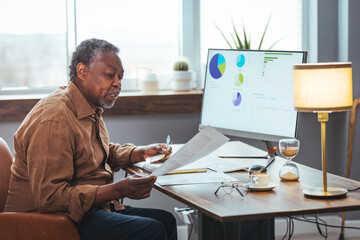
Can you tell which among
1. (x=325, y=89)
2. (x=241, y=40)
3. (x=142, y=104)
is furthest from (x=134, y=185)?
(x=241, y=40)

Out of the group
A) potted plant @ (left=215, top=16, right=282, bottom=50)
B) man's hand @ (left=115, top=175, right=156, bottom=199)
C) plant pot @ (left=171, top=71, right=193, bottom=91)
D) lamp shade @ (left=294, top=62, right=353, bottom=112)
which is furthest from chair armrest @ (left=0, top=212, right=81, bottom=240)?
potted plant @ (left=215, top=16, right=282, bottom=50)

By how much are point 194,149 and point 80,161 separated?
0.44 m

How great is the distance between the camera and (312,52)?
3590mm

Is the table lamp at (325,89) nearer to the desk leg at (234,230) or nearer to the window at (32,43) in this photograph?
the desk leg at (234,230)

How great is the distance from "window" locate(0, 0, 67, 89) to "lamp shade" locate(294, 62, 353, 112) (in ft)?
6.50

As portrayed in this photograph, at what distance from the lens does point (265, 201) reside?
5.84ft

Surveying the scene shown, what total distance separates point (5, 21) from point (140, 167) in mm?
1494

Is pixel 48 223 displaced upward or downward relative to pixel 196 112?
downward

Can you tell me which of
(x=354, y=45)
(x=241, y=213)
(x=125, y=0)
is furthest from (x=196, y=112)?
(x=241, y=213)

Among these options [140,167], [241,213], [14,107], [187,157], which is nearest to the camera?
[241,213]

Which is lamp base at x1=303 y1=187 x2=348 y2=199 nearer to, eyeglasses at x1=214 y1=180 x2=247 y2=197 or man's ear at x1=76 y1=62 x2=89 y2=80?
eyeglasses at x1=214 y1=180 x2=247 y2=197

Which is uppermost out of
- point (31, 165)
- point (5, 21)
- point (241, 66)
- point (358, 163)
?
point (5, 21)

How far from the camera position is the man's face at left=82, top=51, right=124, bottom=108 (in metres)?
2.25

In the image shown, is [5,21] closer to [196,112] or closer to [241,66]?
[196,112]
